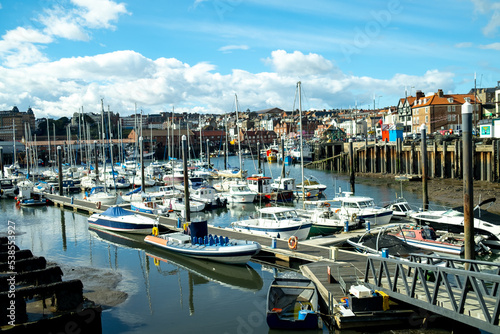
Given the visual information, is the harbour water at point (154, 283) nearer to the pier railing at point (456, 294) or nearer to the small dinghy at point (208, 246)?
the small dinghy at point (208, 246)

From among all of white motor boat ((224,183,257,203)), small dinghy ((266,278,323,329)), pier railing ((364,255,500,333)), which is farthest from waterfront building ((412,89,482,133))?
pier railing ((364,255,500,333))

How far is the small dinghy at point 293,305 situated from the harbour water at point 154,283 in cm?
64

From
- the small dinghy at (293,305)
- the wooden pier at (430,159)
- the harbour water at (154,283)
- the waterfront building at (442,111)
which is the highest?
the waterfront building at (442,111)

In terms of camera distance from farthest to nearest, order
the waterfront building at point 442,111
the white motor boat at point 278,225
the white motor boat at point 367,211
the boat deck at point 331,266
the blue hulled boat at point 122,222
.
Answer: the waterfront building at point 442,111
the blue hulled boat at point 122,222
the white motor boat at point 367,211
the white motor boat at point 278,225
the boat deck at point 331,266

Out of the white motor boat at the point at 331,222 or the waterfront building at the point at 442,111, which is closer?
the white motor boat at the point at 331,222

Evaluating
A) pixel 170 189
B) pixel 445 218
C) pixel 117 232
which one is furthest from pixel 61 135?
pixel 445 218

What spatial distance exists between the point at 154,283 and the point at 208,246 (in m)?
3.49

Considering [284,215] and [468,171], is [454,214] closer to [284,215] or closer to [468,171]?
[284,215]

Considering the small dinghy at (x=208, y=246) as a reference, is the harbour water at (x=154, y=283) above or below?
below

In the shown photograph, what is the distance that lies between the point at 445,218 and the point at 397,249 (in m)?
8.19

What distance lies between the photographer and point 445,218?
25.6 metres

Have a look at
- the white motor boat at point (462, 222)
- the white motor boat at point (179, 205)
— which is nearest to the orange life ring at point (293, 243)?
the white motor boat at point (462, 222)

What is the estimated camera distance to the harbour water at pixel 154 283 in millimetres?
15797

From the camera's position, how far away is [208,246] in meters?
22.7
